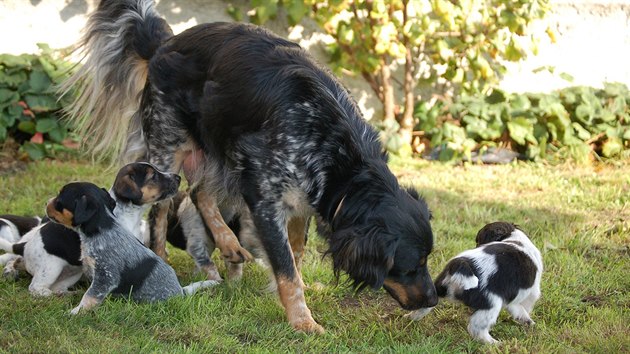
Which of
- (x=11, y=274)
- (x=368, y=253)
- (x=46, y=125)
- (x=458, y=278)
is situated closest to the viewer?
(x=368, y=253)

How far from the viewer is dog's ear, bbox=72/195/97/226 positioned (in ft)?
14.1

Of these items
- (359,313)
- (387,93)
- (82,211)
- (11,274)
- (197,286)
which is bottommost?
(387,93)

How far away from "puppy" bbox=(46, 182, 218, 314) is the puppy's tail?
1448mm

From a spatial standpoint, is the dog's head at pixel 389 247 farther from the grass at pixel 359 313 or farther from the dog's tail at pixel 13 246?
the dog's tail at pixel 13 246

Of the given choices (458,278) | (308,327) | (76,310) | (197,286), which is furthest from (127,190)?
(458,278)

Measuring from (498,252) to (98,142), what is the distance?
2.98m

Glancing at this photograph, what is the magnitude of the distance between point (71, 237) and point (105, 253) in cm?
35

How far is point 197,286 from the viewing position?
4.79 m

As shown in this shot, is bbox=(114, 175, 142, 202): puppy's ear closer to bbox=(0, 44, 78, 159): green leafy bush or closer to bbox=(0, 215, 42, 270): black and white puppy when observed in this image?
bbox=(0, 215, 42, 270): black and white puppy

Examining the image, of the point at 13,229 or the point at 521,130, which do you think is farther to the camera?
the point at 521,130

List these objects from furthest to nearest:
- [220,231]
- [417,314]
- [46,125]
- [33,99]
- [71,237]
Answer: [46,125] → [33,99] → [220,231] → [71,237] → [417,314]

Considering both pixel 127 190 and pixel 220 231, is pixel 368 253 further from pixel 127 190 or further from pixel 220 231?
pixel 127 190

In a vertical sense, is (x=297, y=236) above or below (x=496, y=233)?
below

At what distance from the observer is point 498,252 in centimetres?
419
